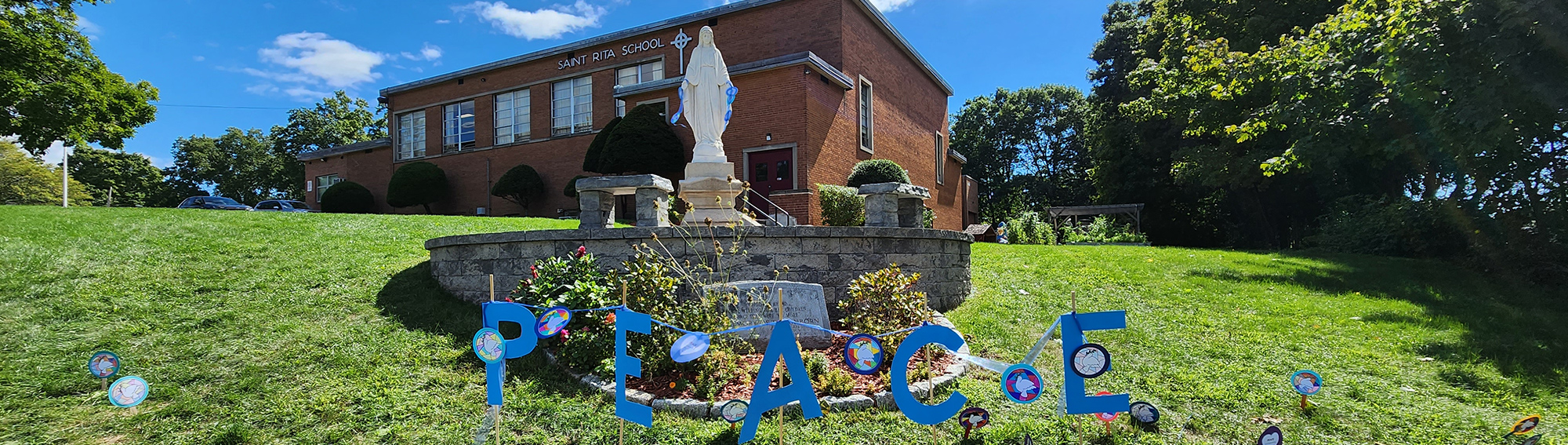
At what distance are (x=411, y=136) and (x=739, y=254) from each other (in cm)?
2204

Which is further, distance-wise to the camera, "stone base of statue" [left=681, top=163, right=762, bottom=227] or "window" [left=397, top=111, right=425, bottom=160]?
"window" [left=397, top=111, right=425, bottom=160]

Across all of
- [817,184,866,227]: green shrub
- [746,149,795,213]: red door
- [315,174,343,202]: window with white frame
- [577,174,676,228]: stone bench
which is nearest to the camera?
[577,174,676,228]: stone bench

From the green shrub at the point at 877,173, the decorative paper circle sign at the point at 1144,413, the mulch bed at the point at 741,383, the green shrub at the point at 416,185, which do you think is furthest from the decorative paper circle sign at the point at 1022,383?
the green shrub at the point at 416,185

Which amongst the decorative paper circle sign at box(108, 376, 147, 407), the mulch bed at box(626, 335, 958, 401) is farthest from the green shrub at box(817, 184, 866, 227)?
the decorative paper circle sign at box(108, 376, 147, 407)

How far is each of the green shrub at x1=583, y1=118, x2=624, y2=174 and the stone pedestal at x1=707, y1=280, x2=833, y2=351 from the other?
41.0 ft

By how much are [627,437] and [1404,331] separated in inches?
274

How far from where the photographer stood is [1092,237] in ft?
60.5

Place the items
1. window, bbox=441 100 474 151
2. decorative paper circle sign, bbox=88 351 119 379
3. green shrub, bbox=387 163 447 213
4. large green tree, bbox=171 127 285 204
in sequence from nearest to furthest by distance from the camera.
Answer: decorative paper circle sign, bbox=88 351 119 379 → green shrub, bbox=387 163 447 213 → window, bbox=441 100 474 151 → large green tree, bbox=171 127 285 204

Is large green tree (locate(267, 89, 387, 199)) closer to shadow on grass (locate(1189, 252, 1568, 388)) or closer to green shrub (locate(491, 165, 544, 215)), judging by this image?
green shrub (locate(491, 165, 544, 215))

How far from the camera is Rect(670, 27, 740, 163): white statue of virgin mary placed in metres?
9.64

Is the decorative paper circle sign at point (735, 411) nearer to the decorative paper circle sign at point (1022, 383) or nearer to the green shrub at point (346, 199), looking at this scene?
the decorative paper circle sign at point (1022, 383)

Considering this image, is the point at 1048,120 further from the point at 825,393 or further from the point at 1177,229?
the point at 825,393

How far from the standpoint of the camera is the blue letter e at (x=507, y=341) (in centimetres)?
374

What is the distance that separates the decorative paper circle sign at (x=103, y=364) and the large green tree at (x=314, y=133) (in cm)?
3904
